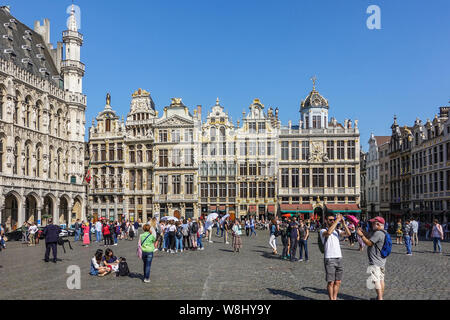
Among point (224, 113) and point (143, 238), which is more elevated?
point (224, 113)

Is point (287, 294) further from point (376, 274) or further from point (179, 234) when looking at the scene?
point (179, 234)

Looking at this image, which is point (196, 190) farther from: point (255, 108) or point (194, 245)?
point (194, 245)

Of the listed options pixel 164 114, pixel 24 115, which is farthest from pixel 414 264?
pixel 164 114

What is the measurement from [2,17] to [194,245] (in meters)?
32.4

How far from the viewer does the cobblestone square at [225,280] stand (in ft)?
37.7

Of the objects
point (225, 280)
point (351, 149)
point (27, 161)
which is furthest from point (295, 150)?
point (225, 280)

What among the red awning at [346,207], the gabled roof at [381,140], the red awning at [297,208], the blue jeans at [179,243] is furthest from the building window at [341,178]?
the blue jeans at [179,243]

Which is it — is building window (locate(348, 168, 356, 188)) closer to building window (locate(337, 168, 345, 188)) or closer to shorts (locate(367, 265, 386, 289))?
building window (locate(337, 168, 345, 188))

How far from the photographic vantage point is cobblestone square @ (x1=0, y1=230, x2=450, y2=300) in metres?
11.5

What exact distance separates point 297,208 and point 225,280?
45083mm

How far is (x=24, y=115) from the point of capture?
42.8 m

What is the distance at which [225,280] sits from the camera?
45.3 ft

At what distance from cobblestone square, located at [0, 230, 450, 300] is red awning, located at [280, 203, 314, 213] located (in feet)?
121
